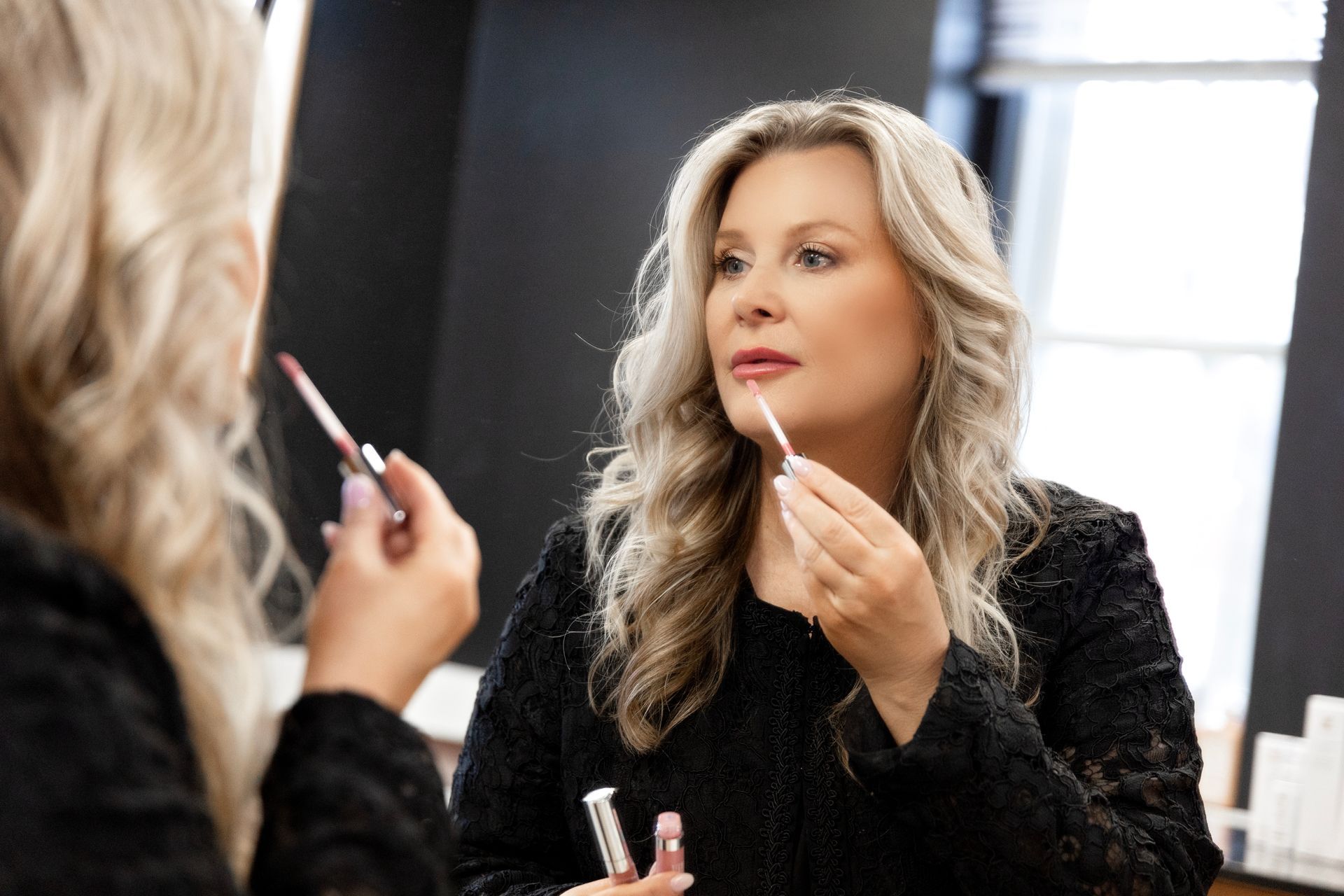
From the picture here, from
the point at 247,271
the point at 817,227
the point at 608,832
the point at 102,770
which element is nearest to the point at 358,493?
the point at 247,271

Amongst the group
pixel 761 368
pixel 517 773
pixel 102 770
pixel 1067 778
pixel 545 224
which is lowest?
pixel 517 773

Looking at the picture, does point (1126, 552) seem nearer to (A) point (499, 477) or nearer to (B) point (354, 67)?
(B) point (354, 67)

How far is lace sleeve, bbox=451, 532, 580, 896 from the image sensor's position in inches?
52.1

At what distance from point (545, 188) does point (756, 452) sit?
72.5 inches

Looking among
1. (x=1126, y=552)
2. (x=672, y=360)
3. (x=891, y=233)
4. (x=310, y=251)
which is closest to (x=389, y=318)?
(x=310, y=251)

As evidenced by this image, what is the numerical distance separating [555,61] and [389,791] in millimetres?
2847

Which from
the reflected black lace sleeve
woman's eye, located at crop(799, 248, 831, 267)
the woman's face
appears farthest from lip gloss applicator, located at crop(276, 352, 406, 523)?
woman's eye, located at crop(799, 248, 831, 267)

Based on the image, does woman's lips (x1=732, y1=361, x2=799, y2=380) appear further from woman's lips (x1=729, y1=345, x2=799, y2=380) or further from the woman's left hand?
the woman's left hand

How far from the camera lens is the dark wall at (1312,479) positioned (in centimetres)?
268

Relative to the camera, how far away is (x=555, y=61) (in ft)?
10.5

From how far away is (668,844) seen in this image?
1062 millimetres

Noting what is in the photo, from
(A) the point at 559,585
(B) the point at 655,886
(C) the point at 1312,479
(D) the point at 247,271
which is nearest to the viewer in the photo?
(D) the point at 247,271

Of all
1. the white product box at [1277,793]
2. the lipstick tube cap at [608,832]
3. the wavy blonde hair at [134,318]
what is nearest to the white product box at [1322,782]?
the white product box at [1277,793]

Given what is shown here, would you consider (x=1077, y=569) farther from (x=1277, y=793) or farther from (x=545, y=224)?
(x=545, y=224)
